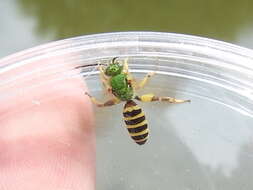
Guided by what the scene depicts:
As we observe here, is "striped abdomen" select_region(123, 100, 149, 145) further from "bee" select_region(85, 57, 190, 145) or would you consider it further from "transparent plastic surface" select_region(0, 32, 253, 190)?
"transparent plastic surface" select_region(0, 32, 253, 190)

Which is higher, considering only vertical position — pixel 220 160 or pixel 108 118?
pixel 108 118

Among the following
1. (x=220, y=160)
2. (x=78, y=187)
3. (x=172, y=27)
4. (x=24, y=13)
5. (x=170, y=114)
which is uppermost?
(x=24, y=13)

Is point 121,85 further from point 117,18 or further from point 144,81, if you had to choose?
point 117,18

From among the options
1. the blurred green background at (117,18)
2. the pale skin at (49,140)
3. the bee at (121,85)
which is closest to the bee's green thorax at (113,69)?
the bee at (121,85)

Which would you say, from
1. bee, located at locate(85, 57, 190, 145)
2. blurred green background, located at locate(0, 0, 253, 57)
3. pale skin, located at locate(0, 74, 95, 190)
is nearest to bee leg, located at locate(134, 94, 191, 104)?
bee, located at locate(85, 57, 190, 145)

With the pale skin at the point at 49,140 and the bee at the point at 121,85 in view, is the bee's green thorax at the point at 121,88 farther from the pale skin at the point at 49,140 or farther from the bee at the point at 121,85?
the pale skin at the point at 49,140

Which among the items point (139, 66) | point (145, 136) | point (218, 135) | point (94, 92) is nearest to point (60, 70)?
point (94, 92)

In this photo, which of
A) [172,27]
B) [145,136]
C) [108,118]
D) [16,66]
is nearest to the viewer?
[145,136]

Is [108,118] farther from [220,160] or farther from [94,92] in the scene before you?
[220,160]

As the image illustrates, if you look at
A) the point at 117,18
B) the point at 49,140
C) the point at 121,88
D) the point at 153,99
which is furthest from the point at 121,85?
the point at 117,18
